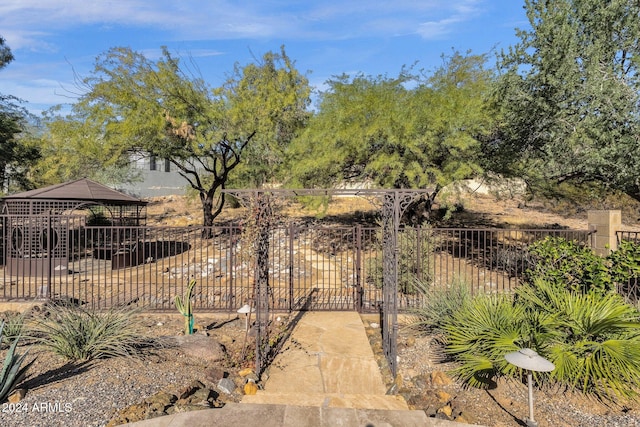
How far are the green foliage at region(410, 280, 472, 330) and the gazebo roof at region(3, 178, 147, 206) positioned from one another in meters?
10.3

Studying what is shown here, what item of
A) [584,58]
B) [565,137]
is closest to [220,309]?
[565,137]

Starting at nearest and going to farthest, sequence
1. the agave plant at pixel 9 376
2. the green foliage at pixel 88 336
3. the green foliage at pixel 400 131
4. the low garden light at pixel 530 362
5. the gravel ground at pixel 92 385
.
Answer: the low garden light at pixel 530 362
the gravel ground at pixel 92 385
the agave plant at pixel 9 376
the green foliage at pixel 88 336
the green foliage at pixel 400 131

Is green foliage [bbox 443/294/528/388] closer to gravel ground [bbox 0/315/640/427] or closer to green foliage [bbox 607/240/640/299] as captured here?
gravel ground [bbox 0/315/640/427]

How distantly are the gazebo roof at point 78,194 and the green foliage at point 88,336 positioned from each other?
24.7 feet

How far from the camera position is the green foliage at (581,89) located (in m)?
7.15

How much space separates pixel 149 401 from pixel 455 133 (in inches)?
361

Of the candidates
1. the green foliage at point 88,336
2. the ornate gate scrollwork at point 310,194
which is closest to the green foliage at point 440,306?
the ornate gate scrollwork at point 310,194

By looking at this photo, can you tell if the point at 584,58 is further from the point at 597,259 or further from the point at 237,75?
the point at 237,75

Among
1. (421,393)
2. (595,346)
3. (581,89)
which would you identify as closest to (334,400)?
(421,393)

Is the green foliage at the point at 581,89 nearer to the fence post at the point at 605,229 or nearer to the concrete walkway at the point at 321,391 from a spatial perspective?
the fence post at the point at 605,229

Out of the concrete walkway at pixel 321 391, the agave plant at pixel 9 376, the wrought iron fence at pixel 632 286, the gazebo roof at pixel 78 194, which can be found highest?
the gazebo roof at pixel 78 194

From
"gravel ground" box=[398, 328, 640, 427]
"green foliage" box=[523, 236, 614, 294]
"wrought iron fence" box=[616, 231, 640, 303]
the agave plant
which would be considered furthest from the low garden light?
the agave plant

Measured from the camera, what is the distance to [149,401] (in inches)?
142

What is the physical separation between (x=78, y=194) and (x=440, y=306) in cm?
1129
